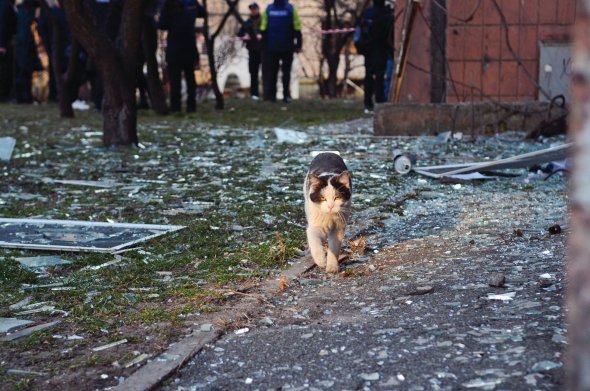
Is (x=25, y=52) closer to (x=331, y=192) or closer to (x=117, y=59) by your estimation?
(x=117, y=59)

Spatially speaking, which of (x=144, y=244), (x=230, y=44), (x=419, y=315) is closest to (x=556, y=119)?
(x=144, y=244)

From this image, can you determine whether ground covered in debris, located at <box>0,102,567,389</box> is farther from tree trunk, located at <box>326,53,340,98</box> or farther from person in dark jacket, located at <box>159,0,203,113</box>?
tree trunk, located at <box>326,53,340,98</box>

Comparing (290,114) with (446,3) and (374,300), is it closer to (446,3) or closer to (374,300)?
(446,3)

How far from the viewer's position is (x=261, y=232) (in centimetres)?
627

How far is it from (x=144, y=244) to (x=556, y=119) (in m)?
6.97

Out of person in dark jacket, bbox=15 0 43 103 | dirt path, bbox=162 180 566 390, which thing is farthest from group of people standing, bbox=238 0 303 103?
dirt path, bbox=162 180 566 390

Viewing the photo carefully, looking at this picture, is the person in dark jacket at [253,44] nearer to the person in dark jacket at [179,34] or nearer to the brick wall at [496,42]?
the person in dark jacket at [179,34]

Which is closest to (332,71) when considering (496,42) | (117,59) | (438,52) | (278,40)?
(278,40)

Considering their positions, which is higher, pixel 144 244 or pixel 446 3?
pixel 446 3

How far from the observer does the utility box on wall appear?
13391mm

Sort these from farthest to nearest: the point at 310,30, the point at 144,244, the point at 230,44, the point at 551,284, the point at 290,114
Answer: the point at 310,30, the point at 230,44, the point at 290,114, the point at 144,244, the point at 551,284

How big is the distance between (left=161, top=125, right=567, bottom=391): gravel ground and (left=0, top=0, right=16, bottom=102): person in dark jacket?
16473 millimetres

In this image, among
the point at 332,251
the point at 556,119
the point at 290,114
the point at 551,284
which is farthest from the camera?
the point at 290,114

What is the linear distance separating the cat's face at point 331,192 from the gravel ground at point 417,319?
37 centimetres
